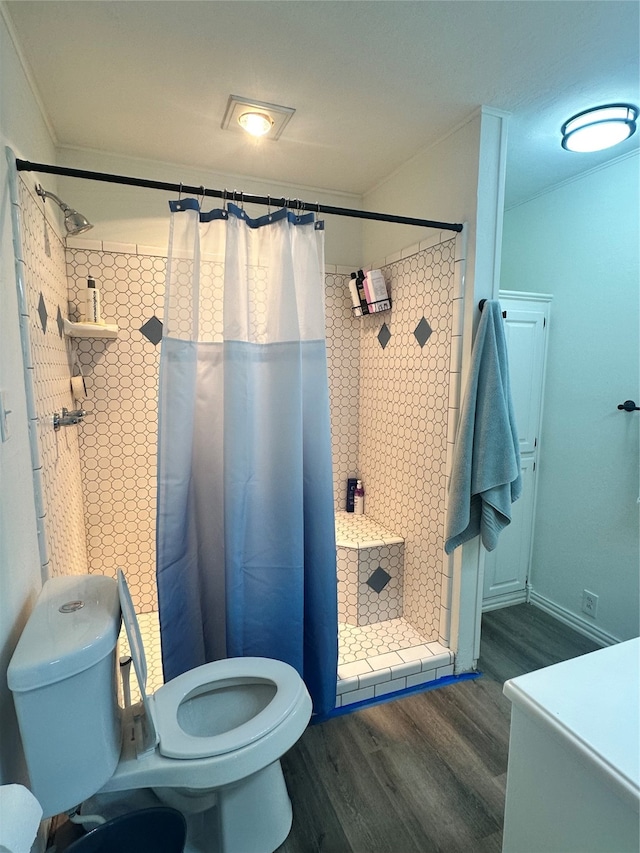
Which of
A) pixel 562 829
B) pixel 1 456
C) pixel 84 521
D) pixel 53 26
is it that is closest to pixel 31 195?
pixel 53 26

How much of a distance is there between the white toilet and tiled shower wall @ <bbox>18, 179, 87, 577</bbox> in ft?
1.21

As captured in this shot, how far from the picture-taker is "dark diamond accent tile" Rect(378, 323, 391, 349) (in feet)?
7.67

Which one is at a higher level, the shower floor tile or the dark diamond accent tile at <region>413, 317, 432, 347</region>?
the dark diamond accent tile at <region>413, 317, 432, 347</region>

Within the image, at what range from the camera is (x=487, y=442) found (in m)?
1.71

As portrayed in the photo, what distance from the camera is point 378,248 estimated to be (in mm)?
2414

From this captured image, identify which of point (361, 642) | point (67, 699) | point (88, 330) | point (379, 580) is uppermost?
point (88, 330)

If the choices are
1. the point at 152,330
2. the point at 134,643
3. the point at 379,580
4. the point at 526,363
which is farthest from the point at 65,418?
the point at 526,363

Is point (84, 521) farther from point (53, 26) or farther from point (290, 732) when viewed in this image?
point (53, 26)

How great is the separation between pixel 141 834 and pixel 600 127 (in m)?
2.88

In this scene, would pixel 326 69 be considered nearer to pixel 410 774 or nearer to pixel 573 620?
pixel 410 774

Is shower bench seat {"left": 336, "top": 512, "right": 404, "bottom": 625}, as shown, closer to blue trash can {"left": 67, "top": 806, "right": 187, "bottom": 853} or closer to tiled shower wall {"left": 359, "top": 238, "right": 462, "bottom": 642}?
tiled shower wall {"left": 359, "top": 238, "right": 462, "bottom": 642}

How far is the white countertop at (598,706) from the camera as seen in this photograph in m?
0.63

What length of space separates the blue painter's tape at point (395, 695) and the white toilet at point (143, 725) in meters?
0.43

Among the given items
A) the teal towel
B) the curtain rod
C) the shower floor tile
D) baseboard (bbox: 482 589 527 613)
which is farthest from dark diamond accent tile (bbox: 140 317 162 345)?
baseboard (bbox: 482 589 527 613)
